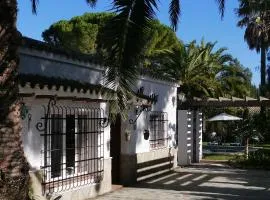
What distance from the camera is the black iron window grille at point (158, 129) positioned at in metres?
16.8

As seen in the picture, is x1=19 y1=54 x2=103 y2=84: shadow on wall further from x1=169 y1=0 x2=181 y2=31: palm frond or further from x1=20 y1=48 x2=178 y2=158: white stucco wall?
x1=169 y1=0 x2=181 y2=31: palm frond

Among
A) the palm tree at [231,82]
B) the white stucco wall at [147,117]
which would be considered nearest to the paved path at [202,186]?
the white stucco wall at [147,117]

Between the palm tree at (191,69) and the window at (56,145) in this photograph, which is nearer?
the window at (56,145)

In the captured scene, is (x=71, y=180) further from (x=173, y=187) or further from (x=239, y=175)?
(x=239, y=175)

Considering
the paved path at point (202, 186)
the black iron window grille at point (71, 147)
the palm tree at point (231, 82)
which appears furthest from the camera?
the palm tree at point (231, 82)

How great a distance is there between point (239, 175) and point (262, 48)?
27.1m

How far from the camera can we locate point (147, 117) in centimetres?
1620

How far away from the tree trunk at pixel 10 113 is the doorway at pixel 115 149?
27.3 ft

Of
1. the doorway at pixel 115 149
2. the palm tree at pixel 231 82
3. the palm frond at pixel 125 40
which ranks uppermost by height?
the palm tree at pixel 231 82

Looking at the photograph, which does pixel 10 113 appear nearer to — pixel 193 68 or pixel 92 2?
pixel 92 2

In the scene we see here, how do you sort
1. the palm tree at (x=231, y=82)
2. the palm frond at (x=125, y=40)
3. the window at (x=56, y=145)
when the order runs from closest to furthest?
the palm frond at (x=125, y=40) < the window at (x=56, y=145) < the palm tree at (x=231, y=82)

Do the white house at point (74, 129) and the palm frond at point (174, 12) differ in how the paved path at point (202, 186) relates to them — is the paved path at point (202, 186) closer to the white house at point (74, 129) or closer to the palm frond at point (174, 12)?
the white house at point (74, 129)

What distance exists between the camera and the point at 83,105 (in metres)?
11.8

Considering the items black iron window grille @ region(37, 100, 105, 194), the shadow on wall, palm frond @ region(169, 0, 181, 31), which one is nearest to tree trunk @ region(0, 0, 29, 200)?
palm frond @ region(169, 0, 181, 31)
